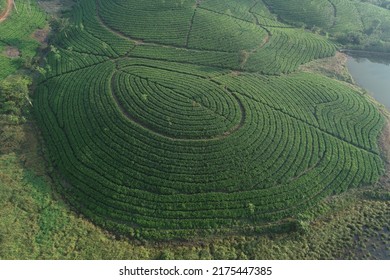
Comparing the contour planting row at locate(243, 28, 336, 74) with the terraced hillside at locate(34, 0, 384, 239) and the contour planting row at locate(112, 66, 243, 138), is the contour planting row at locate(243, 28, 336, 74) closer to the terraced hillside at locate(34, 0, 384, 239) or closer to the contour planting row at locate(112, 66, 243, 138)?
the terraced hillside at locate(34, 0, 384, 239)

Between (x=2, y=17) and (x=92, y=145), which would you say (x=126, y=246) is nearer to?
(x=92, y=145)

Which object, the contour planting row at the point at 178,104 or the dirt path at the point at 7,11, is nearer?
the contour planting row at the point at 178,104

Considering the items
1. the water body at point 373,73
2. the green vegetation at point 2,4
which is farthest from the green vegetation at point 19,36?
the water body at point 373,73

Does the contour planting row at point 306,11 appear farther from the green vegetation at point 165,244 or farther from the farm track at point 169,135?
the green vegetation at point 165,244

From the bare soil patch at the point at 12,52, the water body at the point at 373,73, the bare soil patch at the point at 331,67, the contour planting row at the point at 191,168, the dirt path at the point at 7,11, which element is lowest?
the bare soil patch at the point at 12,52

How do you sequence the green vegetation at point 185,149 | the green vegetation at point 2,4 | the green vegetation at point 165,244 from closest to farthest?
the green vegetation at point 165,244 < the green vegetation at point 185,149 < the green vegetation at point 2,4

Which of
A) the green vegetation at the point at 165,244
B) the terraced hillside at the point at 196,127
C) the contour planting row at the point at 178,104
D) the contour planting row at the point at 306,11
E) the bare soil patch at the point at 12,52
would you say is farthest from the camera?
the contour planting row at the point at 306,11

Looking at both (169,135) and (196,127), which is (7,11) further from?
(196,127)
